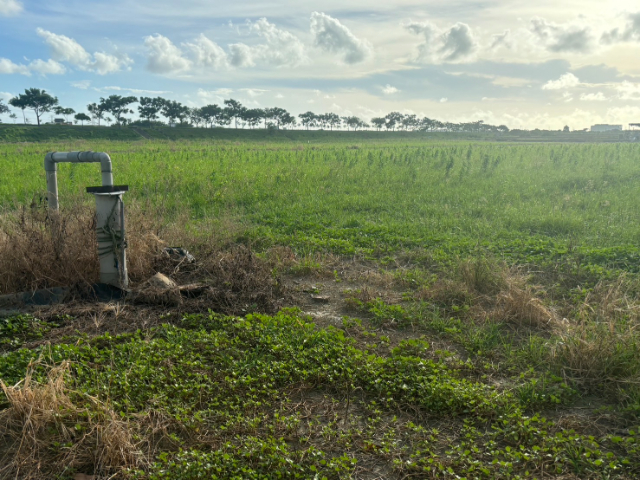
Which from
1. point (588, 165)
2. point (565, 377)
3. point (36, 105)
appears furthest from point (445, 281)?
point (36, 105)

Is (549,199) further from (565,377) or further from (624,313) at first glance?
(565,377)

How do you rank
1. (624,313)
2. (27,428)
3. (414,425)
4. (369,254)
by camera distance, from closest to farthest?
(27,428) → (414,425) → (624,313) → (369,254)

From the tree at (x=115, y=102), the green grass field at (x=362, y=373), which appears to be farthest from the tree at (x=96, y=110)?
the green grass field at (x=362, y=373)

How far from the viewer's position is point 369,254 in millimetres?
7730

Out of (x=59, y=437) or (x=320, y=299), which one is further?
(x=320, y=299)

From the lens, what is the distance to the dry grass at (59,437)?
2.93 metres

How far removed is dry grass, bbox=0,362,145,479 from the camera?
9.61 ft

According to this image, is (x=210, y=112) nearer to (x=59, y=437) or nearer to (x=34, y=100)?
(x=34, y=100)

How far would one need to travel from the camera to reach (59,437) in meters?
3.08

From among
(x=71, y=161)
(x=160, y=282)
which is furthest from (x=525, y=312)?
(x=71, y=161)

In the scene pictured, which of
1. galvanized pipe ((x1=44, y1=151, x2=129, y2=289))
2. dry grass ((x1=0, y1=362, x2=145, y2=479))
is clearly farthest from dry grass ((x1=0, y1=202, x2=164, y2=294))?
dry grass ((x1=0, y1=362, x2=145, y2=479))

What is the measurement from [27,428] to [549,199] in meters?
12.5

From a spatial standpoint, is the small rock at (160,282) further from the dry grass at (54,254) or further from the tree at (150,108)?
the tree at (150,108)

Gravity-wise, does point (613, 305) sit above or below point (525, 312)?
above
